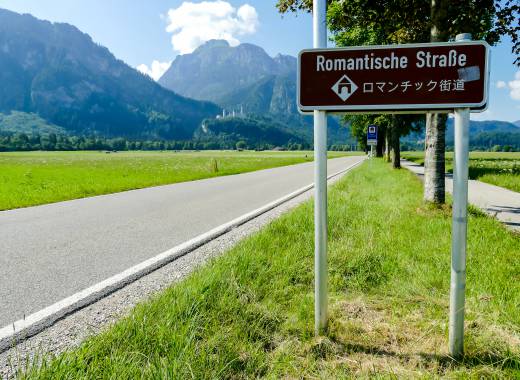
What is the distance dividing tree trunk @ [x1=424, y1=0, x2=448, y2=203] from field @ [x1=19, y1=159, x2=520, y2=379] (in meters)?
2.99

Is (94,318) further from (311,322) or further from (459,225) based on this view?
(459,225)

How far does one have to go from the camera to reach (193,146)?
18475cm

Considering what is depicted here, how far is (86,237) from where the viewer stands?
580 centimetres

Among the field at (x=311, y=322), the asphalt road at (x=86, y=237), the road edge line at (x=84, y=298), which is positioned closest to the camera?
the field at (x=311, y=322)

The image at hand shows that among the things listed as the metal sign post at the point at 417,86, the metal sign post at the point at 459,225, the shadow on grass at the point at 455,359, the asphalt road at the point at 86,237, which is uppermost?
the metal sign post at the point at 417,86

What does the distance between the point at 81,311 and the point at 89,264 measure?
1.41 meters

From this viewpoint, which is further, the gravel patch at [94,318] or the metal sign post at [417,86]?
the gravel patch at [94,318]

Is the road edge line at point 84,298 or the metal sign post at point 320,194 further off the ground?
the metal sign post at point 320,194

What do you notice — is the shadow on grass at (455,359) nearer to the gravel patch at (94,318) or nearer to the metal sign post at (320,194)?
the metal sign post at (320,194)

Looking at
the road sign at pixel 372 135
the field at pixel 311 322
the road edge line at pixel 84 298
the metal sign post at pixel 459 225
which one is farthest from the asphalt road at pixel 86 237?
the road sign at pixel 372 135

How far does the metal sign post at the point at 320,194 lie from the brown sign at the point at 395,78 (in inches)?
6.6

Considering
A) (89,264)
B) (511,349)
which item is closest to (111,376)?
(511,349)

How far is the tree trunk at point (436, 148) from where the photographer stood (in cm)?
727

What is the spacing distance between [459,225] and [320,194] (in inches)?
35.2
